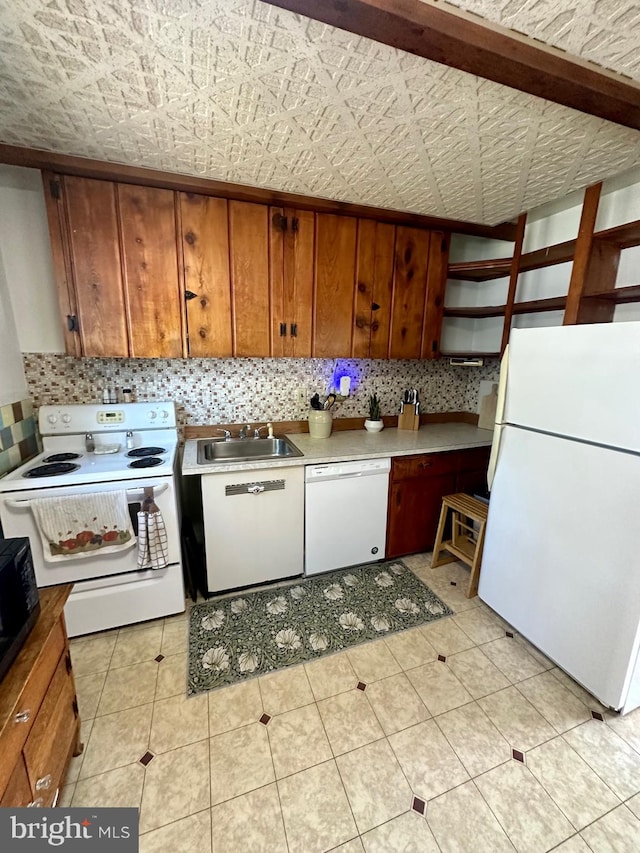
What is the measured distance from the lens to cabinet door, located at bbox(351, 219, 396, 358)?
2.29 meters

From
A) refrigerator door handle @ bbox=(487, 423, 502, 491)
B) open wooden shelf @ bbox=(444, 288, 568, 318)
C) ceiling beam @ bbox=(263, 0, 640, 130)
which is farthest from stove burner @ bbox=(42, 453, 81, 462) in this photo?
open wooden shelf @ bbox=(444, 288, 568, 318)

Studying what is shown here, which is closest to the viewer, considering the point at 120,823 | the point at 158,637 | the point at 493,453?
the point at 120,823

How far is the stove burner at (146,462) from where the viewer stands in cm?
182

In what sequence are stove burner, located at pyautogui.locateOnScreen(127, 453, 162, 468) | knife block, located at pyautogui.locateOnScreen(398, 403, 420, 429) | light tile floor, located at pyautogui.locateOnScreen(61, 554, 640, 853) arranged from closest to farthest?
light tile floor, located at pyautogui.locateOnScreen(61, 554, 640, 853)
stove burner, located at pyautogui.locateOnScreen(127, 453, 162, 468)
knife block, located at pyautogui.locateOnScreen(398, 403, 420, 429)

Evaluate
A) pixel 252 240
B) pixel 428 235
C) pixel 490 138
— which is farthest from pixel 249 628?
pixel 428 235

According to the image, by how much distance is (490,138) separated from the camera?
1.44m

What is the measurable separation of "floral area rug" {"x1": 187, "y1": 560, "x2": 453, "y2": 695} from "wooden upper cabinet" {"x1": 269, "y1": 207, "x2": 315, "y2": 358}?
5.18 feet

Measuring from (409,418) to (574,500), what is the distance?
141cm

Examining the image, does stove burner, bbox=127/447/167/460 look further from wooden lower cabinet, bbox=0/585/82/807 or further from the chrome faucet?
wooden lower cabinet, bbox=0/585/82/807

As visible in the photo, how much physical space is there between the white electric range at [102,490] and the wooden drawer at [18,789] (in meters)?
1.00

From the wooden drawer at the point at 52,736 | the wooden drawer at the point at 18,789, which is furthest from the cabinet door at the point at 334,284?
the wooden drawer at the point at 18,789

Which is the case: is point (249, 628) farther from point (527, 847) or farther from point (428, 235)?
point (428, 235)

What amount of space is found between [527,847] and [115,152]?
10.3ft

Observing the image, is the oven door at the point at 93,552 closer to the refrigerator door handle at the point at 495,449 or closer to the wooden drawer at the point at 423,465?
the wooden drawer at the point at 423,465
